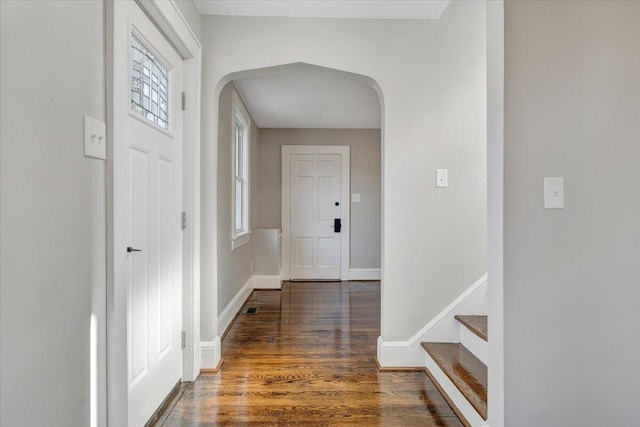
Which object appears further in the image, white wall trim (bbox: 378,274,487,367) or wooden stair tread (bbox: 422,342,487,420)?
white wall trim (bbox: 378,274,487,367)

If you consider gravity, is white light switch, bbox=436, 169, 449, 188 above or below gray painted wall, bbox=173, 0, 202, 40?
below

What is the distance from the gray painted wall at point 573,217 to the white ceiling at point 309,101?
65.1 inches

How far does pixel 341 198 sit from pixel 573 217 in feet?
13.2

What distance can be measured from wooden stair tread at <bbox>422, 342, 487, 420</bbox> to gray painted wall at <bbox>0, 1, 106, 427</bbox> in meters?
1.58

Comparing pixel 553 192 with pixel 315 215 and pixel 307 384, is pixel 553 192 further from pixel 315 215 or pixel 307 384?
pixel 315 215

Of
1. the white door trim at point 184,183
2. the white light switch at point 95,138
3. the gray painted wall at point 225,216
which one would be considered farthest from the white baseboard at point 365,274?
the white light switch at point 95,138

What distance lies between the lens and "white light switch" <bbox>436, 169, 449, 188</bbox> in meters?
2.27

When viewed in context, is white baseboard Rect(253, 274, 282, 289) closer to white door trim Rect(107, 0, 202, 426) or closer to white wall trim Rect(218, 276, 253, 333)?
white wall trim Rect(218, 276, 253, 333)

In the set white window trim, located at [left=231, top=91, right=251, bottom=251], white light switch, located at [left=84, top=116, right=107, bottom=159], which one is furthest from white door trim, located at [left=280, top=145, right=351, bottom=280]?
white light switch, located at [left=84, top=116, right=107, bottom=159]

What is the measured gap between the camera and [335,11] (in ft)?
7.13

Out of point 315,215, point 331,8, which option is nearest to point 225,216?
point 331,8

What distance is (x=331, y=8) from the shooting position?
7.02 feet

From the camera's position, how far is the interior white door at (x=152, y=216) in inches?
59.1

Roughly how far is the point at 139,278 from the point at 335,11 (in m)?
1.92
